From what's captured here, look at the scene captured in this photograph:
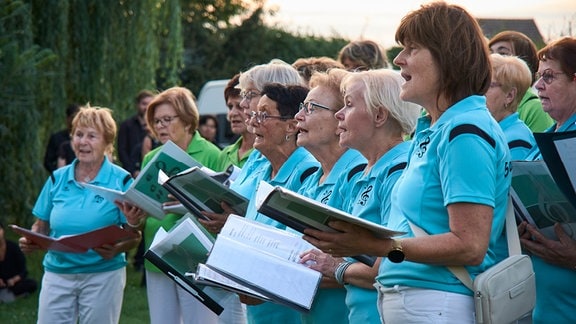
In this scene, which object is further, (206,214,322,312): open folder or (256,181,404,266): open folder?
(206,214,322,312): open folder

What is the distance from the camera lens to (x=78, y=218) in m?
7.24

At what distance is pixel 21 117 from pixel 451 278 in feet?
34.1

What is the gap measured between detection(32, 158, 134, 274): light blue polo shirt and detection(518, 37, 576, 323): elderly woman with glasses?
11.4ft

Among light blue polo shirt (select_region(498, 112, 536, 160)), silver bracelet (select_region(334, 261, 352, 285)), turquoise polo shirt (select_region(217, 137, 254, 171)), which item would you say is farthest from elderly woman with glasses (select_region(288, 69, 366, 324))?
turquoise polo shirt (select_region(217, 137, 254, 171))

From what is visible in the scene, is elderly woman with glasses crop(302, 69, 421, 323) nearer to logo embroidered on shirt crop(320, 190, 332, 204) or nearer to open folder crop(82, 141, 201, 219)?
logo embroidered on shirt crop(320, 190, 332, 204)

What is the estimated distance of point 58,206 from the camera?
24.2 ft

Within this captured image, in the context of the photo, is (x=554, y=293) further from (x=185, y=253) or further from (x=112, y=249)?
(x=112, y=249)

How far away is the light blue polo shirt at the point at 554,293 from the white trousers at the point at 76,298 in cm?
361

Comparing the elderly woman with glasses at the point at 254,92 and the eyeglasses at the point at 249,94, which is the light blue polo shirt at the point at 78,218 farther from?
the eyeglasses at the point at 249,94

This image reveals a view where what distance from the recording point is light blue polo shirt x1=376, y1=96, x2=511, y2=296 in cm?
347

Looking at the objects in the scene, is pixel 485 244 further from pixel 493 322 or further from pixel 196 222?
pixel 196 222

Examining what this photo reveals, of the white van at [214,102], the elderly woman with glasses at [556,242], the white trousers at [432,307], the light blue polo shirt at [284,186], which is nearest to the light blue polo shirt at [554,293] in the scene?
the elderly woman with glasses at [556,242]

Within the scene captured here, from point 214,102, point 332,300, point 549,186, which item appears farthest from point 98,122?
point 214,102

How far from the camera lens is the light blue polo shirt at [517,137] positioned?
4891mm
